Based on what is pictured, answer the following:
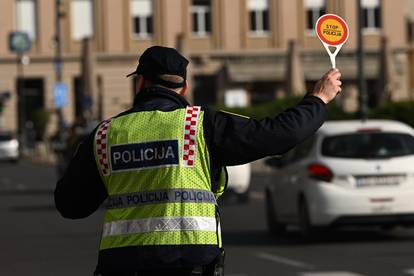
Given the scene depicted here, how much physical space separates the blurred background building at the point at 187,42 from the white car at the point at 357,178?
5685cm

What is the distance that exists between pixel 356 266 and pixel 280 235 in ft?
17.5

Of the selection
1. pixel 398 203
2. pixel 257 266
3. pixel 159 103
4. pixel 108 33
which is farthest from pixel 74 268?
pixel 108 33

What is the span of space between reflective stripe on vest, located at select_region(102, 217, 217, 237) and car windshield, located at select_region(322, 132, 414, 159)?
12.5 m

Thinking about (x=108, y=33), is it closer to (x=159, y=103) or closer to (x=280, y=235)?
(x=280, y=235)

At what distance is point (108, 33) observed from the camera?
78.6m

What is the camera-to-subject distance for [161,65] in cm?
630

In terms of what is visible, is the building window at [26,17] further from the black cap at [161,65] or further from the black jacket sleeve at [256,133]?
the black jacket sleeve at [256,133]

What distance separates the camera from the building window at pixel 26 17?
257 feet

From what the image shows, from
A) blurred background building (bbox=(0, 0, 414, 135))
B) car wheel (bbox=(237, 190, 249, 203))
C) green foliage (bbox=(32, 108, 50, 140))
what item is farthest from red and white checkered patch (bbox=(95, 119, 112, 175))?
green foliage (bbox=(32, 108, 50, 140))

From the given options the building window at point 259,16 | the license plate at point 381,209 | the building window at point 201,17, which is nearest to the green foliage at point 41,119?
the building window at point 201,17

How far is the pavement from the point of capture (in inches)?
609

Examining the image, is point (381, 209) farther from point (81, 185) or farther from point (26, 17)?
point (26, 17)

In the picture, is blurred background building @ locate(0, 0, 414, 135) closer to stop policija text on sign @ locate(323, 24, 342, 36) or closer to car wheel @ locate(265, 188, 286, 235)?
car wheel @ locate(265, 188, 286, 235)

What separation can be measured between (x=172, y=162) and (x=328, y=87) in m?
0.70
